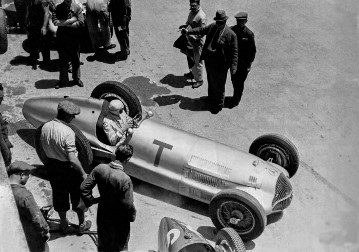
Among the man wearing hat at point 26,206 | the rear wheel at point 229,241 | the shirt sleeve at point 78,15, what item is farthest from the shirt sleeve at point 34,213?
the shirt sleeve at point 78,15

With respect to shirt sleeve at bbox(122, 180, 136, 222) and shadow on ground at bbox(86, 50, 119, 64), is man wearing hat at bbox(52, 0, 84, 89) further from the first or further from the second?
shirt sleeve at bbox(122, 180, 136, 222)

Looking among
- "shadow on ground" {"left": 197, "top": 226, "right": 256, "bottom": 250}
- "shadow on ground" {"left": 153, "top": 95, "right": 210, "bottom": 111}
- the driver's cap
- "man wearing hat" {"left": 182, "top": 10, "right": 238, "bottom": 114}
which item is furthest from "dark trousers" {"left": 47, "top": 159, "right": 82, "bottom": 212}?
"man wearing hat" {"left": 182, "top": 10, "right": 238, "bottom": 114}

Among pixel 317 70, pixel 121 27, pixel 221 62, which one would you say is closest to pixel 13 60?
pixel 121 27

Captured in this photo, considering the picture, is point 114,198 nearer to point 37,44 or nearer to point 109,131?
point 109,131

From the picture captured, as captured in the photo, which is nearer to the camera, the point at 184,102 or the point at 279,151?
the point at 279,151

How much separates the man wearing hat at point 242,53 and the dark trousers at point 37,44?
3756 mm

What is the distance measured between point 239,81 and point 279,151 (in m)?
2.27

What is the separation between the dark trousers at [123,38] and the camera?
12.6 m

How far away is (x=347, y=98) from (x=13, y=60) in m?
6.68

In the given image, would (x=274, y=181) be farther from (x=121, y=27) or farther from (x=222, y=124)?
(x=121, y=27)

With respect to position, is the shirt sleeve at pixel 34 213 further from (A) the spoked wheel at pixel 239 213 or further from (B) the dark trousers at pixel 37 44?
(B) the dark trousers at pixel 37 44

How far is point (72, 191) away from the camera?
849 cm

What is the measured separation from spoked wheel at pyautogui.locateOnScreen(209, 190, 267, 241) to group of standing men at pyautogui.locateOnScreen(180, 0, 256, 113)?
306 centimetres

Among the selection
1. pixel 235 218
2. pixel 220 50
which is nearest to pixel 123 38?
pixel 220 50
